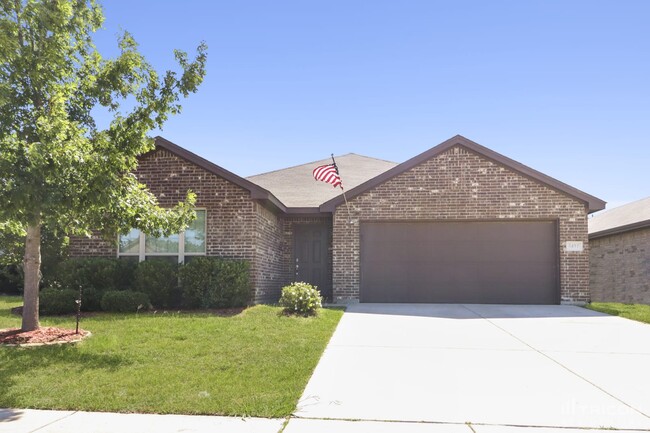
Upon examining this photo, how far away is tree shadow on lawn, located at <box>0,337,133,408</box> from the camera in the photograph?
6543 millimetres

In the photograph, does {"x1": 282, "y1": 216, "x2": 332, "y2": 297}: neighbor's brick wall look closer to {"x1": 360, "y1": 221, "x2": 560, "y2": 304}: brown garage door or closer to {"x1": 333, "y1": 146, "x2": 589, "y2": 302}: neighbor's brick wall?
{"x1": 333, "y1": 146, "x2": 589, "y2": 302}: neighbor's brick wall

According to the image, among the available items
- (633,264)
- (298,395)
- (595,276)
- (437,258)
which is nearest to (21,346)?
(298,395)

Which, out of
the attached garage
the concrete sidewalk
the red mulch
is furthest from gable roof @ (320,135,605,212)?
the concrete sidewalk

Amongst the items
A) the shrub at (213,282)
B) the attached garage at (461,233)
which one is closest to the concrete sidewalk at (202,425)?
the shrub at (213,282)

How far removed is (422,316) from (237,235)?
4913mm

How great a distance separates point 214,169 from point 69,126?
237 inches

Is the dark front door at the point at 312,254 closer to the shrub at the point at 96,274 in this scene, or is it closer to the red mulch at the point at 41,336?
the shrub at the point at 96,274

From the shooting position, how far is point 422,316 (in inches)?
466

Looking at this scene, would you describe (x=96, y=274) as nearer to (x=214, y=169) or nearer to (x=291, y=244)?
(x=214, y=169)

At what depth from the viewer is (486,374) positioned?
661 centimetres

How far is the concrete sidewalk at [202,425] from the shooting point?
468cm

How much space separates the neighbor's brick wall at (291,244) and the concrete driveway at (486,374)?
5.23 meters

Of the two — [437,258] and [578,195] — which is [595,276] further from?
[437,258]

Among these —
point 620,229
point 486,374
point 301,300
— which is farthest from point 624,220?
point 486,374
